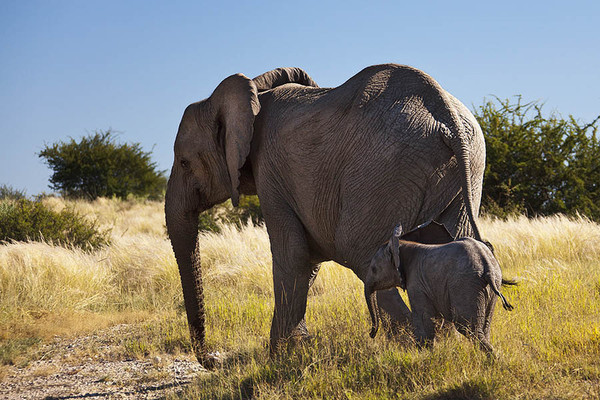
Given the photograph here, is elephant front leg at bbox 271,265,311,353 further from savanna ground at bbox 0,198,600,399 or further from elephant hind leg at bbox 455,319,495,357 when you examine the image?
elephant hind leg at bbox 455,319,495,357

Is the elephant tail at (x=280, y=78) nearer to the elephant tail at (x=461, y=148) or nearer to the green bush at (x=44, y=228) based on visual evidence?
the elephant tail at (x=461, y=148)

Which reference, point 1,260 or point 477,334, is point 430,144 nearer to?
point 477,334

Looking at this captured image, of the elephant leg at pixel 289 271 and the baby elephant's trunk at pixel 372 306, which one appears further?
the elephant leg at pixel 289 271

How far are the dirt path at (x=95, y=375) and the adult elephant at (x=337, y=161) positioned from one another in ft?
4.51

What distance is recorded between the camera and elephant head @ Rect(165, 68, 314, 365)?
505 centimetres

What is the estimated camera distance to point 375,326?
13.8ft

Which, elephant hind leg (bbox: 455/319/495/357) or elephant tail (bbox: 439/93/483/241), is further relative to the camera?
elephant tail (bbox: 439/93/483/241)

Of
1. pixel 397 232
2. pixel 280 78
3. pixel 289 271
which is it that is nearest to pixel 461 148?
pixel 397 232

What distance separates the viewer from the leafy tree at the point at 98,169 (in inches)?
1199

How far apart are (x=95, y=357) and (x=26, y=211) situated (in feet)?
24.0

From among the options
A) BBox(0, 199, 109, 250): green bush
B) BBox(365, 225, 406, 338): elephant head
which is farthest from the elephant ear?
BBox(0, 199, 109, 250): green bush

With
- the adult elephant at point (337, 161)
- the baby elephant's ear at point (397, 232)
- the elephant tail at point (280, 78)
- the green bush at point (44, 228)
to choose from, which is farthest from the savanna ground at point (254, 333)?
the elephant tail at point (280, 78)

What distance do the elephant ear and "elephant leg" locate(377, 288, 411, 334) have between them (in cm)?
161

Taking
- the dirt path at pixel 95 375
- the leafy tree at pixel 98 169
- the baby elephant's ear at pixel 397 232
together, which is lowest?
the dirt path at pixel 95 375
